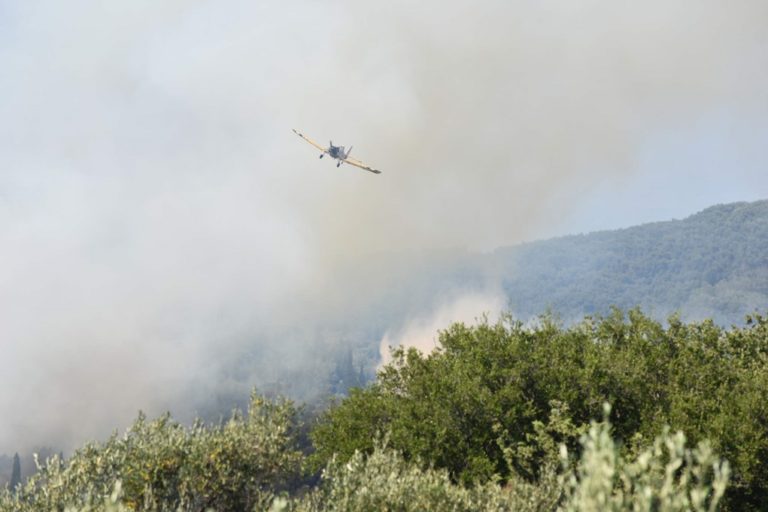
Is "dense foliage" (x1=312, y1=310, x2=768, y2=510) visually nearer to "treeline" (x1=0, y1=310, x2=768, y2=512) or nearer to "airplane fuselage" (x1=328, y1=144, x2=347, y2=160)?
"treeline" (x1=0, y1=310, x2=768, y2=512)

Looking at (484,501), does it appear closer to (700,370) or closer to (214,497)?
(214,497)

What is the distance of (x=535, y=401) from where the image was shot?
2457 inches

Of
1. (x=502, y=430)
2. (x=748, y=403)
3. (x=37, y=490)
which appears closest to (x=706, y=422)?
(x=748, y=403)

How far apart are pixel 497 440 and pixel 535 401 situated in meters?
7.69

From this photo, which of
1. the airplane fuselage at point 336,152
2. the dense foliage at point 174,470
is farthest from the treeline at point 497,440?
the airplane fuselage at point 336,152

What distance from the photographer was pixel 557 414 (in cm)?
5600

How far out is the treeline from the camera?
2811cm

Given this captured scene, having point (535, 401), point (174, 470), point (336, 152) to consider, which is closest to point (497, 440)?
point (535, 401)

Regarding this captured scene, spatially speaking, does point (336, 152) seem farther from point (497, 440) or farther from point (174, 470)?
point (174, 470)

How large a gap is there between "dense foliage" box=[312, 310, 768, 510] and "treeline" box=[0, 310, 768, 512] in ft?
0.54

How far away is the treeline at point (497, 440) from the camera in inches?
1107

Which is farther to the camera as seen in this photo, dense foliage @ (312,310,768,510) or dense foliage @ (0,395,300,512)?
dense foliage @ (312,310,768,510)

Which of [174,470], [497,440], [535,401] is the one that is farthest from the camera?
[535,401]

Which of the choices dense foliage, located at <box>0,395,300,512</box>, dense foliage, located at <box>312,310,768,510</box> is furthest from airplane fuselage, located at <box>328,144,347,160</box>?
dense foliage, located at <box>0,395,300,512</box>
